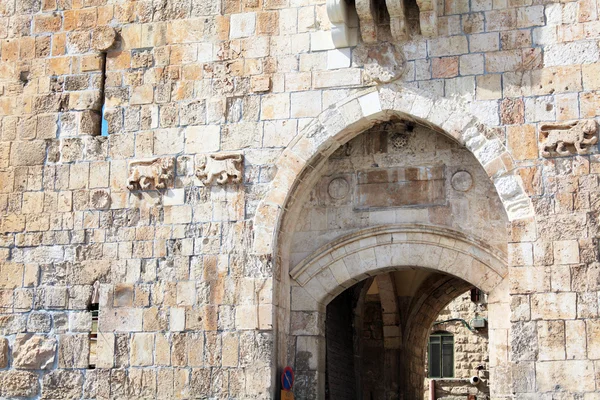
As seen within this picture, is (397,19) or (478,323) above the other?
(397,19)

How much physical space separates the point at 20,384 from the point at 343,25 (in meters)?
4.53

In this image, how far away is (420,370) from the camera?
14.4 metres

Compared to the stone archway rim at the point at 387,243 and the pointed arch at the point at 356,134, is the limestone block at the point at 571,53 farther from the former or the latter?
the stone archway rim at the point at 387,243

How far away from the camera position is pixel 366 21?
870 centimetres

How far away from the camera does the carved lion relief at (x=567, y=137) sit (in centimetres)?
796

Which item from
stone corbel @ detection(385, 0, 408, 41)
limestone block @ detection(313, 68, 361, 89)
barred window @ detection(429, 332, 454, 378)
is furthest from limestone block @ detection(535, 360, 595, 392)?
barred window @ detection(429, 332, 454, 378)

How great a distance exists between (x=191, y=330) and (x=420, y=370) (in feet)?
21.3

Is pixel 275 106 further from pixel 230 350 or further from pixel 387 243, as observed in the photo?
pixel 230 350

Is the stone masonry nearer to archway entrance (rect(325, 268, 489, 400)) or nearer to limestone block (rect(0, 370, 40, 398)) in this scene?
limestone block (rect(0, 370, 40, 398))

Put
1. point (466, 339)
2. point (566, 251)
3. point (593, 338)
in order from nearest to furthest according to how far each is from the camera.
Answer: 1. point (593, 338)
2. point (566, 251)
3. point (466, 339)

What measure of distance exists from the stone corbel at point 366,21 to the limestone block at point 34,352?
13.4 ft

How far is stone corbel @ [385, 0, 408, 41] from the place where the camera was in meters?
8.48

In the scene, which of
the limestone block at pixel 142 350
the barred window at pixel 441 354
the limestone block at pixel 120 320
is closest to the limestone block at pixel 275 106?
the limestone block at pixel 120 320

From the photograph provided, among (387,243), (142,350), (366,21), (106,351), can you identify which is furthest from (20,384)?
(366,21)
